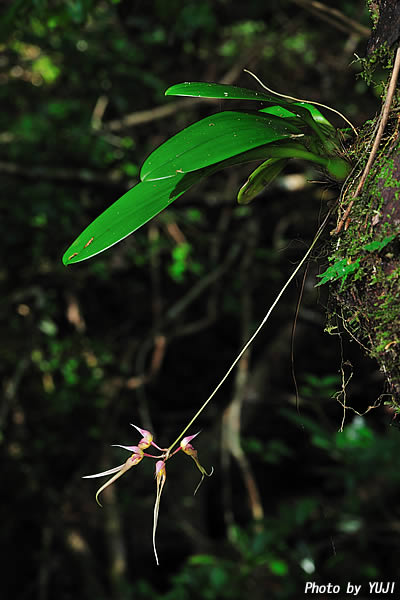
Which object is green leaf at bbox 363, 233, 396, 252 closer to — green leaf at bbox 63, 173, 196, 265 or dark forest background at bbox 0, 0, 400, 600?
green leaf at bbox 63, 173, 196, 265

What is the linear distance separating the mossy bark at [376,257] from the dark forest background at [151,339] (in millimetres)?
1581

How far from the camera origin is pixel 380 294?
0.54 m

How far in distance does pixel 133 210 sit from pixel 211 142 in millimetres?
106

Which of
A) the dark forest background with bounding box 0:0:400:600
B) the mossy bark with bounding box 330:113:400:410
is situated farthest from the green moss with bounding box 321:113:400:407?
the dark forest background with bounding box 0:0:400:600

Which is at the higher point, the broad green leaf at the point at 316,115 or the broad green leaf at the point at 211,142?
the broad green leaf at the point at 211,142

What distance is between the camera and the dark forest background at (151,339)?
2.40 metres

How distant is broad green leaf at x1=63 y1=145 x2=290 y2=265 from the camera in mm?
567

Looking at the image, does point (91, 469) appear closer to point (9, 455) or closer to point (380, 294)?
point (9, 455)

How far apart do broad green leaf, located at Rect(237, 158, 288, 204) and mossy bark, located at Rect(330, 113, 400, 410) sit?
14 cm

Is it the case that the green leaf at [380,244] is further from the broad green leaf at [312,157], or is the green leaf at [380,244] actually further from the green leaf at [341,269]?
the broad green leaf at [312,157]

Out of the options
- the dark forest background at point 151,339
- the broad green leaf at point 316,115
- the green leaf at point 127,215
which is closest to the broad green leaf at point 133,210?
the green leaf at point 127,215

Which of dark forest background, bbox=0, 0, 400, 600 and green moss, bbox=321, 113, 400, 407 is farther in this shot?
dark forest background, bbox=0, 0, 400, 600

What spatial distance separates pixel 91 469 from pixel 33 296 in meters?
0.92

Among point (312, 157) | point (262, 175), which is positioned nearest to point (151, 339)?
point (262, 175)
